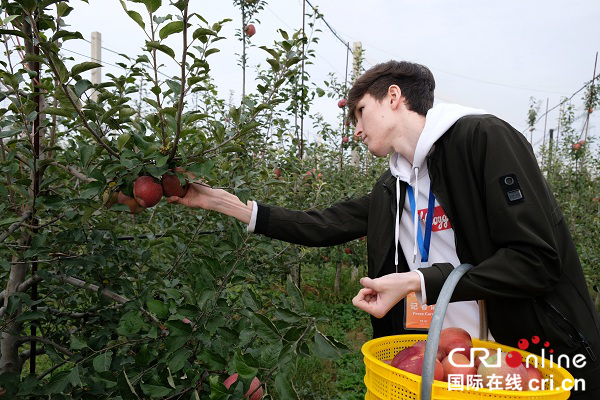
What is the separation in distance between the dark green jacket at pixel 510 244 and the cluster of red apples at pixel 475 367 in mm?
114

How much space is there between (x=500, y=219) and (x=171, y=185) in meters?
0.84

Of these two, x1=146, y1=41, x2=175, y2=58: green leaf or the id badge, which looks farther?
the id badge

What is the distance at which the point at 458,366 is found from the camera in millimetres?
1014

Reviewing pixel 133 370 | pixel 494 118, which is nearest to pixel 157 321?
pixel 133 370

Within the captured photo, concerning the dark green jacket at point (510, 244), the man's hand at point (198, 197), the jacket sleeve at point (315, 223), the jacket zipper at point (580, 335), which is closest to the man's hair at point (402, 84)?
the dark green jacket at point (510, 244)

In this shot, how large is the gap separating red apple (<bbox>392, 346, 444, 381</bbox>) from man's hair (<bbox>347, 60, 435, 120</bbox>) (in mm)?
750

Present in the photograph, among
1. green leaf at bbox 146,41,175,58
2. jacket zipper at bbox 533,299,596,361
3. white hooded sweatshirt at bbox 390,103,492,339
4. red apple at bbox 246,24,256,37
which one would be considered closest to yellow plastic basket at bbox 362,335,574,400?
jacket zipper at bbox 533,299,596,361

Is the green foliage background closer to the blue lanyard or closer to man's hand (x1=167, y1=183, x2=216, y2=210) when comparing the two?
man's hand (x1=167, y1=183, x2=216, y2=210)

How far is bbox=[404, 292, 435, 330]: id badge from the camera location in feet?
4.63

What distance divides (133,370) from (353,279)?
3.40 meters

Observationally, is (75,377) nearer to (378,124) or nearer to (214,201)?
(214,201)

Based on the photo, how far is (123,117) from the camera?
4.19 feet

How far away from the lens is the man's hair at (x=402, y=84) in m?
1.55

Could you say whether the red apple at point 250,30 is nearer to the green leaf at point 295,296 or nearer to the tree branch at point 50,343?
the tree branch at point 50,343
